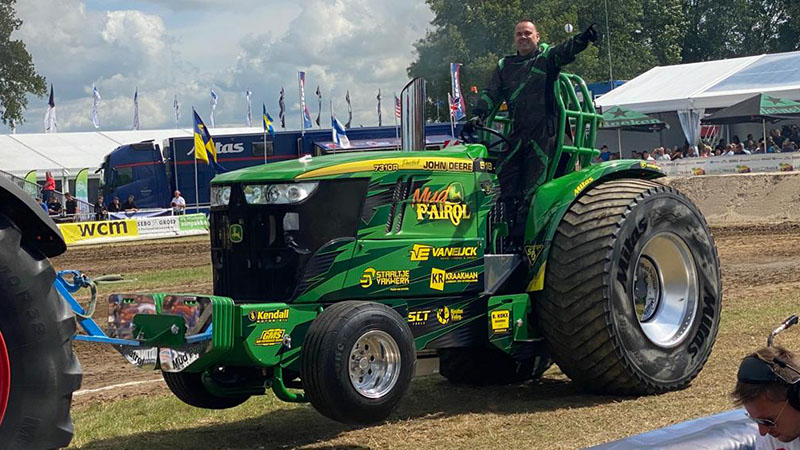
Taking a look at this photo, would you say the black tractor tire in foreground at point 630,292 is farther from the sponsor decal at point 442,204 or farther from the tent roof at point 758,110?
the tent roof at point 758,110

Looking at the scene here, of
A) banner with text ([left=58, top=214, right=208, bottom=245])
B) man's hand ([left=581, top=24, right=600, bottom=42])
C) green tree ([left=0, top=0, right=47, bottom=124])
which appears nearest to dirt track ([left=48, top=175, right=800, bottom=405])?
banner with text ([left=58, top=214, right=208, bottom=245])

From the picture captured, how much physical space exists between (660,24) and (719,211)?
51.5 metres

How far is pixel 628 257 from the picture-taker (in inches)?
271

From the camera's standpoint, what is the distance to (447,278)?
6477 mm

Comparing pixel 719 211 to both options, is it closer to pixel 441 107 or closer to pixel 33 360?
pixel 33 360

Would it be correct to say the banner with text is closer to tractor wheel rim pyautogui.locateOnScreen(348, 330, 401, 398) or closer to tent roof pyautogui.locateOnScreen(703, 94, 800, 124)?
tent roof pyautogui.locateOnScreen(703, 94, 800, 124)

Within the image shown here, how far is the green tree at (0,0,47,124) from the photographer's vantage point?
185 ft

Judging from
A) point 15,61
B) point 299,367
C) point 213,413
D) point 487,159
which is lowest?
point 213,413

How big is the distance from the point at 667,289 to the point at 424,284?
6.60ft

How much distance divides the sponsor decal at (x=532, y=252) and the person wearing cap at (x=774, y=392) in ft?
11.3

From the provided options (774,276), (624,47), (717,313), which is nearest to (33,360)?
(717,313)

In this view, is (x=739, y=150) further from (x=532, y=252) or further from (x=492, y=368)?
(x=532, y=252)

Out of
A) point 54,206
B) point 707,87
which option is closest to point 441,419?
point 54,206

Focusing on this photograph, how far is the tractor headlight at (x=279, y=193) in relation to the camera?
595 centimetres
